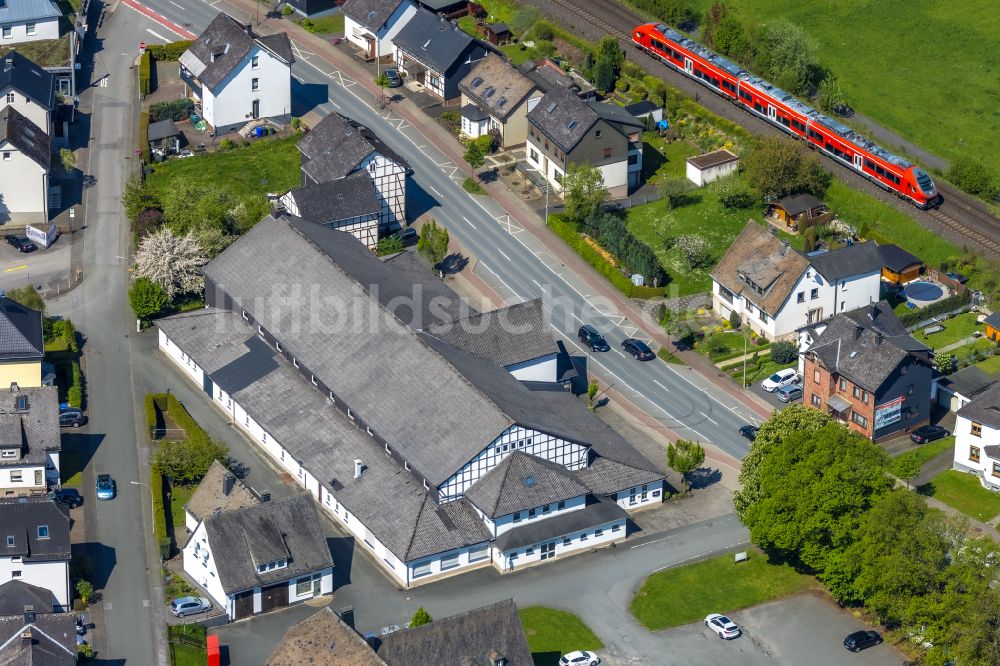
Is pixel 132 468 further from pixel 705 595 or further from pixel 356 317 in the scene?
pixel 705 595

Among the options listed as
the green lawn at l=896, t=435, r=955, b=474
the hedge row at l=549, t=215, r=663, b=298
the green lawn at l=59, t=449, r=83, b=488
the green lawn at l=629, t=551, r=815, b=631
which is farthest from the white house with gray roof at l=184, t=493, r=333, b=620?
the green lawn at l=896, t=435, r=955, b=474

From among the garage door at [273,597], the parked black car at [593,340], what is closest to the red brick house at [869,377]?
the parked black car at [593,340]

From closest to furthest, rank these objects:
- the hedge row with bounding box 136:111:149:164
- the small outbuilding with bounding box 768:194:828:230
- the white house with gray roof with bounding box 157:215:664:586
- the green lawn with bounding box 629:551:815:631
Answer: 1. the green lawn with bounding box 629:551:815:631
2. the white house with gray roof with bounding box 157:215:664:586
3. the small outbuilding with bounding box 768:194:828:230
4. the hedge row with bounding box 136:111:149:164

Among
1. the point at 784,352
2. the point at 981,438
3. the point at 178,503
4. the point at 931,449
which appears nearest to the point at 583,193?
the point at 784,352

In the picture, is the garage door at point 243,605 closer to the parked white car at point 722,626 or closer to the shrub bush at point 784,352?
the parked white car at point 722,626

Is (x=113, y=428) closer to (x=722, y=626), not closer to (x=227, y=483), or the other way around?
(x=227, y=483)

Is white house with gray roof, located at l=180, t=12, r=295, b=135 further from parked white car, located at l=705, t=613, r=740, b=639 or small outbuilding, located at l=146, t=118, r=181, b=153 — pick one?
parked white car, located at l=705, t=613, r=740, b=639
